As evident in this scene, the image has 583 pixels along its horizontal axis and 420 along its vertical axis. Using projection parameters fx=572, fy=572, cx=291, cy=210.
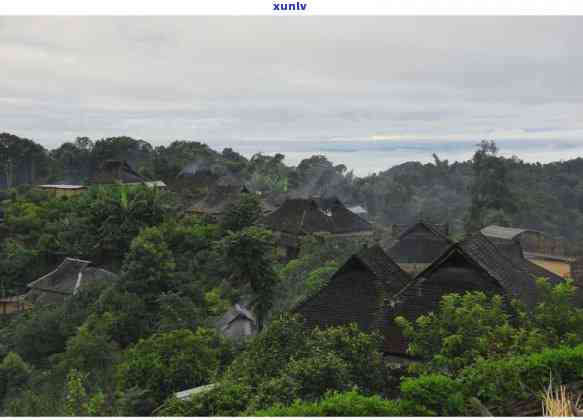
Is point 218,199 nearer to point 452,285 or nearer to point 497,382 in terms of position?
point 452,285

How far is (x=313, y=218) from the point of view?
106ft

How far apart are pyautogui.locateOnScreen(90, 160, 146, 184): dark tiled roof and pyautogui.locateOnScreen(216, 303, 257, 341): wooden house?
23.2 metres

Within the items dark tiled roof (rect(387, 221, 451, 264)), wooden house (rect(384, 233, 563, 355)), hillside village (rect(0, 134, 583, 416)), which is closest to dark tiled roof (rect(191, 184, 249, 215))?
hillside village (rect(0, 134, 583, 416))

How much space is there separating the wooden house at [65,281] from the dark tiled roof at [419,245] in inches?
455

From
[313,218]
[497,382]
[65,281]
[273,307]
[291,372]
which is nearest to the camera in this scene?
[497,382]

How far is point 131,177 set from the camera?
4131cm

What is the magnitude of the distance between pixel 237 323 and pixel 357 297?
26.9ft

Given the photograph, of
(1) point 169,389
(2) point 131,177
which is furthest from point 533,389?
(2) point 131,177

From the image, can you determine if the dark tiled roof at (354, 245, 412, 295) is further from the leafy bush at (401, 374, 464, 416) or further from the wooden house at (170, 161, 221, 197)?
Answer: the wooden house at (170, 161, 221, 197)

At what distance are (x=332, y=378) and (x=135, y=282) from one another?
12835mm

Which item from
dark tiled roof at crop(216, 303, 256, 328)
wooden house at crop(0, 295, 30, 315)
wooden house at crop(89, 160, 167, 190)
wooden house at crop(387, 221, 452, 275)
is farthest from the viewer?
wooden house at crop(89, 160, 167, 190)

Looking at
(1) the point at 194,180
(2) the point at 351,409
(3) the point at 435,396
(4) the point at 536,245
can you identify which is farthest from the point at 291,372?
(1) the point at 194,180

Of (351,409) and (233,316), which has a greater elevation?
(351,409)

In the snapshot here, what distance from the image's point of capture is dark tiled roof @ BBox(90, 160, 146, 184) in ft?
132
